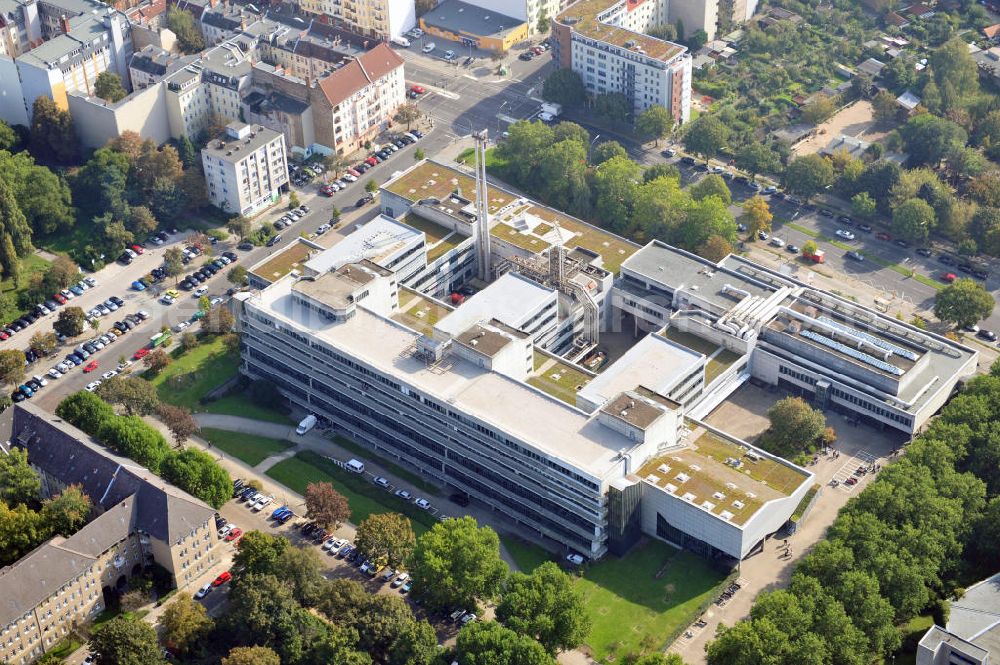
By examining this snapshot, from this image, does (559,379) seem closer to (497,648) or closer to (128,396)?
(497,648)

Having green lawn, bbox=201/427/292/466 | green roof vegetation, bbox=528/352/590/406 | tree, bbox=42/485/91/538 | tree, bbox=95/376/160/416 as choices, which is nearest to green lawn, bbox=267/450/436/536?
green lawn, bbox=201/427/292/466

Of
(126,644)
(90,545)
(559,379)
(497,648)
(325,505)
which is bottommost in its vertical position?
(126,644)

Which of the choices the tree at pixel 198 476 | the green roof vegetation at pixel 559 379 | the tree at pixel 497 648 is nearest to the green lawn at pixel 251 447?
the tree at pixel 198 476

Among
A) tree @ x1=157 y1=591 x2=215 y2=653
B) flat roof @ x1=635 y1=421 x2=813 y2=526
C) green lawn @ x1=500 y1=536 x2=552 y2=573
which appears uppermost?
flat roof @ x1=635 y1=421 x2=813 y2=526

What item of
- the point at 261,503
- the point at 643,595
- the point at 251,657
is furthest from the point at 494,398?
the point at 251,657

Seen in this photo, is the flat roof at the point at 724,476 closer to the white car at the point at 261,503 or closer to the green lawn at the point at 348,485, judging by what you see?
the green lawn at the point at 348,485

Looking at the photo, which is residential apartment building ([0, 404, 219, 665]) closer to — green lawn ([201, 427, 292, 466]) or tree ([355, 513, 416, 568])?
green lawn ([201, 427, 292, 466])
